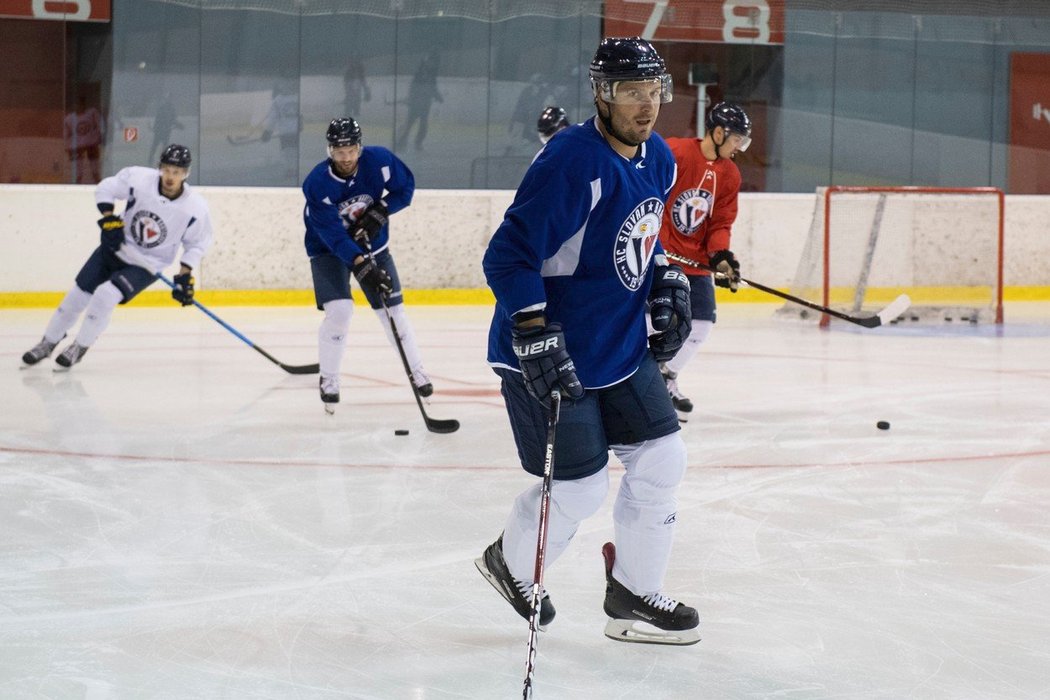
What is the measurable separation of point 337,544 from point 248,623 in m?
0.63

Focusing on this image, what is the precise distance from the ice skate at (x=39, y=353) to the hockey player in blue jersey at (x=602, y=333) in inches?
168

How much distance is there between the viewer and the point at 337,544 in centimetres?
320

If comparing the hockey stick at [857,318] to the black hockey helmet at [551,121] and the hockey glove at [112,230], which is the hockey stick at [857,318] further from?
the hockey glove at [112,230]

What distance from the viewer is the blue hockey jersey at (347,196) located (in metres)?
5.07

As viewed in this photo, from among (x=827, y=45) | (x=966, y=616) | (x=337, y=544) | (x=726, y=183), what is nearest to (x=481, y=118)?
(x=827, y=45)

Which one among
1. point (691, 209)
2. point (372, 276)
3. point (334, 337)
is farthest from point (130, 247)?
point (691, 209)

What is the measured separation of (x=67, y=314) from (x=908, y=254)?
5.68m

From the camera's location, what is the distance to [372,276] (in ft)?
16.5

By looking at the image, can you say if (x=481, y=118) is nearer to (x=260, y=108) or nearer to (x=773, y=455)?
(x=260, y=108)

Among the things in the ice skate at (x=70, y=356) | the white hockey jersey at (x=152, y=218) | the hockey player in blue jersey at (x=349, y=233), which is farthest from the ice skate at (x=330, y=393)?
the ice skate at (x=70, y=356)

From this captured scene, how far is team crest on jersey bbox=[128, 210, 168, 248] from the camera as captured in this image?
6348 mm

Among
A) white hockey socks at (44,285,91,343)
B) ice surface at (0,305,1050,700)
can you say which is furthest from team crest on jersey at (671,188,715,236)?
white hockey socks at (44,285,91,343)

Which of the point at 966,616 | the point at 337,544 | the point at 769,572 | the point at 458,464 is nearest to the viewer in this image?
the point at 966,616

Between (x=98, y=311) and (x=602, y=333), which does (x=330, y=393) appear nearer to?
(x=98, y=311)
